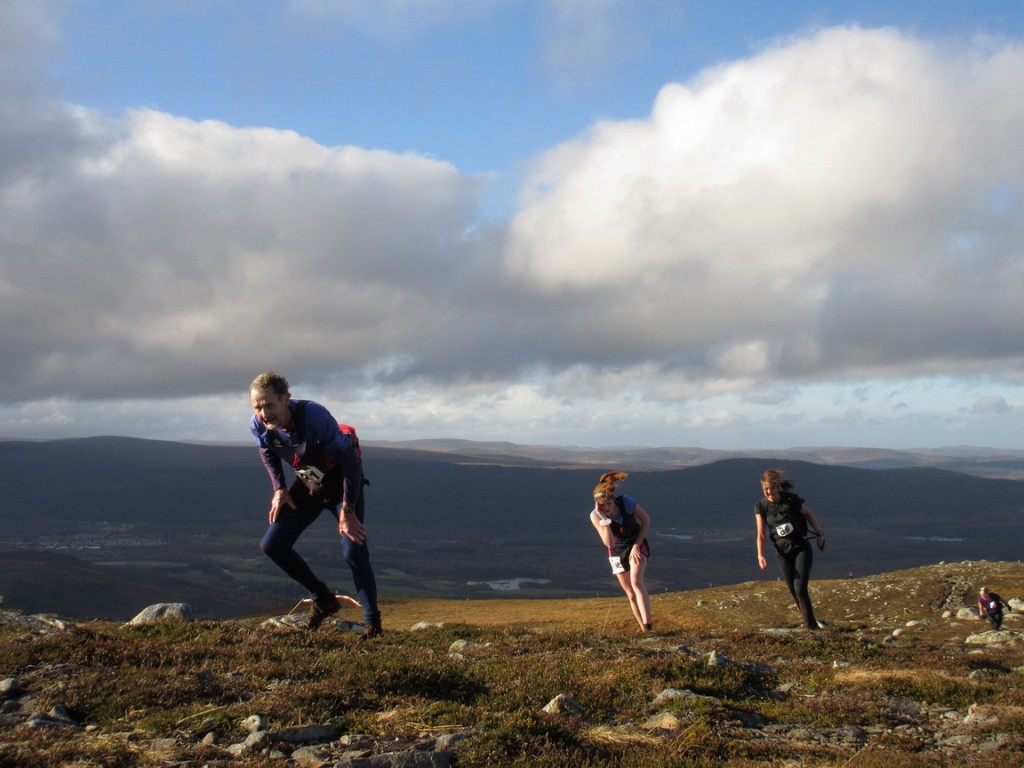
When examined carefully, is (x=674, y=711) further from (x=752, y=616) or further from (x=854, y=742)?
(x=752, y=616)

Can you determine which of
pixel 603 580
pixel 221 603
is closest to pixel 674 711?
pixel 221 603

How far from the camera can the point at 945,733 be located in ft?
24.2

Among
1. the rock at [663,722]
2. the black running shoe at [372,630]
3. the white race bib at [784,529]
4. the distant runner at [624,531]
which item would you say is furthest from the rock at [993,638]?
the black running shoe at [372,630]

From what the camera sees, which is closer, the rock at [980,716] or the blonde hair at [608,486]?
the rock at [980,716]

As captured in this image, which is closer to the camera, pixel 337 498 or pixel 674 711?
pixel 674 711

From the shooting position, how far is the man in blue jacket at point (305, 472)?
31.0 ft

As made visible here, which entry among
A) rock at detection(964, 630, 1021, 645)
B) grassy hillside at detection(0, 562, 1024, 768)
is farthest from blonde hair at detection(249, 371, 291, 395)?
rock at detection(964, 630, 1021, 645)

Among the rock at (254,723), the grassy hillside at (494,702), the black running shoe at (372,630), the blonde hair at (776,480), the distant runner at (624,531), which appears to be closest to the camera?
the grassy hillside at (494,702)

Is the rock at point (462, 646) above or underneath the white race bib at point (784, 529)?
underneath

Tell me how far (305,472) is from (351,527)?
93cm

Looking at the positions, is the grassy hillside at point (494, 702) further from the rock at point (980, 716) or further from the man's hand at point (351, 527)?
the man's hand at point (351, 527)

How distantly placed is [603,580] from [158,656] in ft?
649

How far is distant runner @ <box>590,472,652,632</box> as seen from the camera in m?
13.8

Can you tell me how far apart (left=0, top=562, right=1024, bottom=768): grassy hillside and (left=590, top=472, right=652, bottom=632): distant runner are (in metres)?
1.79
